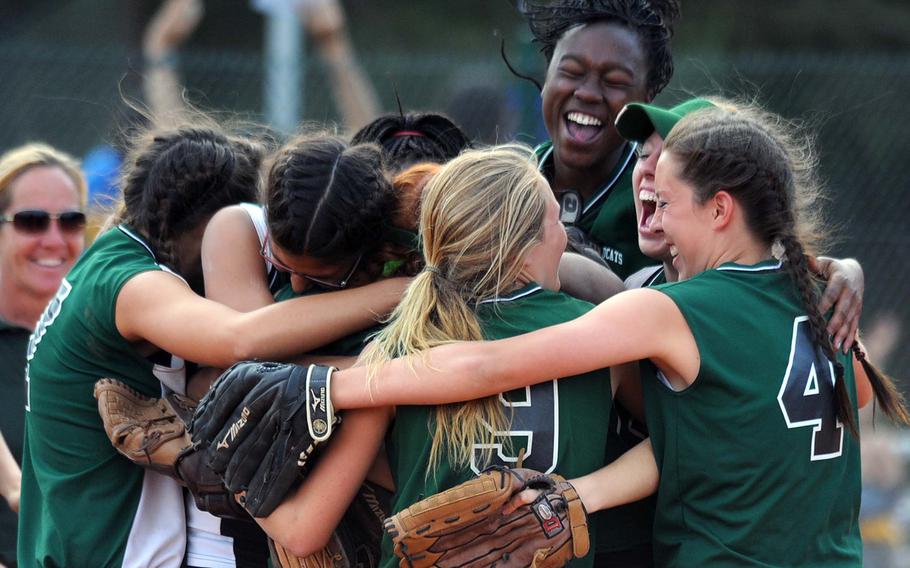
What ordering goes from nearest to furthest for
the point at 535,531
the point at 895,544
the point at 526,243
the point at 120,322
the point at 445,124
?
the point at 535,531
the point at 526,243
the point at 120,322
the point at 445,124
the point at 895,544

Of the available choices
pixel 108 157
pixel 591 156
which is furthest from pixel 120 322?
pixel 108 157

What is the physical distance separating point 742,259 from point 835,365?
310 millimetres

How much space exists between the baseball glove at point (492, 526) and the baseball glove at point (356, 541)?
287 mm

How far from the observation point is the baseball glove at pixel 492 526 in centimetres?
238

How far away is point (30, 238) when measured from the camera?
4.38 meters

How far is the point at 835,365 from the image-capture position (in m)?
2.58

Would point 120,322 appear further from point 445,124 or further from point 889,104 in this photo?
point 889,104

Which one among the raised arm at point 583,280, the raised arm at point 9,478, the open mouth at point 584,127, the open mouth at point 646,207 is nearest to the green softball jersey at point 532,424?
the raised arm at point 583,280

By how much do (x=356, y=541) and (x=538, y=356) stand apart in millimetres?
683

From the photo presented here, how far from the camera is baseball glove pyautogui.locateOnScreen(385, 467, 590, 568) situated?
2375 millimetres

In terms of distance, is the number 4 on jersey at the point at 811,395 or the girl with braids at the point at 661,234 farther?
the girl with braids at the point at 661,234

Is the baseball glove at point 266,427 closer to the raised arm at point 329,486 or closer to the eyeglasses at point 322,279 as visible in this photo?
the raised arm at point 329,486

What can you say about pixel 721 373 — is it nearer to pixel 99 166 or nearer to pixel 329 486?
pixel 329 486

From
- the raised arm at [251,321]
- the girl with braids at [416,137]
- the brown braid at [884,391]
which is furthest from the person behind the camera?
the girl with braids at [416,137]
